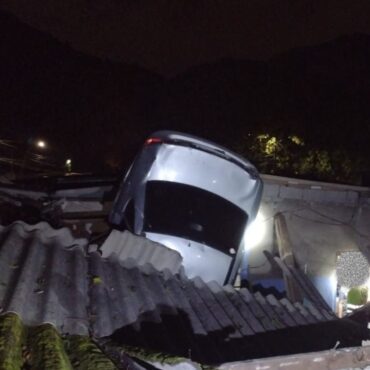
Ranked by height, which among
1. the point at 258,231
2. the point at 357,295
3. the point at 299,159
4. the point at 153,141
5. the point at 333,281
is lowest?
the point at 357,295

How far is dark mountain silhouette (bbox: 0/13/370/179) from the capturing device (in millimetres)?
25938

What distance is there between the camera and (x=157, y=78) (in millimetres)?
58062

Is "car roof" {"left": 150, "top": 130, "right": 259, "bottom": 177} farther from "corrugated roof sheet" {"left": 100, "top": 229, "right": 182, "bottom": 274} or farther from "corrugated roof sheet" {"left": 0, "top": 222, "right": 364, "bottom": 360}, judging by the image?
"corrugated roof sheet" {"left": 0, "top": 222, "right": 364, "bottom": 360}

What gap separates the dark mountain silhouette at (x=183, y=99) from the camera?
25.9 metres

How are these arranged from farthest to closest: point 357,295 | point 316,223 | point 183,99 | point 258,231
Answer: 1. point 183,99
2. point 316,223
3. point 258,231
4. point 357,295

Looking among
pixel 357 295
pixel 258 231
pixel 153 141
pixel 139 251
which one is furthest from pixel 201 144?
pixel 357 295

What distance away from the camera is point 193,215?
6797 mm

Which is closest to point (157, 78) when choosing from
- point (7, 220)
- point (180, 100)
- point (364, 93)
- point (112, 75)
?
point (112, 75)

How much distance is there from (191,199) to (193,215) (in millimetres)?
276

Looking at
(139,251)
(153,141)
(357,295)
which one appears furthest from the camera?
(357,295)

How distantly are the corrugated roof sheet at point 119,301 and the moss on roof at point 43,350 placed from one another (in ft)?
0.90

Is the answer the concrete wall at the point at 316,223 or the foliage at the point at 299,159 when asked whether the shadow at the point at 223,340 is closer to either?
the concrete wall at the point at 316,223

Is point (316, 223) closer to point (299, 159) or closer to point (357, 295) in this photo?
point (357, 295)

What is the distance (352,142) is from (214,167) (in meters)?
20.0
